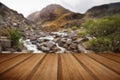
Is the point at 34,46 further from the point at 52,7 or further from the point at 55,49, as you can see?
the point at 52,7

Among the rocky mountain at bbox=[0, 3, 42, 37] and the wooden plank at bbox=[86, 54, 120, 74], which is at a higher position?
the rocky mountain at bbox=[0, 3, 42, 37]

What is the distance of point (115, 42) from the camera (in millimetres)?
10055

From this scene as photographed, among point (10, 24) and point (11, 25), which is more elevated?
point (10, 24)

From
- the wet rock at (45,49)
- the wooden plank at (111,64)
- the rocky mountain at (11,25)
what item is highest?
the rocky mountain at (11,25)

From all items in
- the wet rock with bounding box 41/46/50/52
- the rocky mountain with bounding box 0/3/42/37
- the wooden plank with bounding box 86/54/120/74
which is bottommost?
the wet rock with bounding box 41/46/50/52

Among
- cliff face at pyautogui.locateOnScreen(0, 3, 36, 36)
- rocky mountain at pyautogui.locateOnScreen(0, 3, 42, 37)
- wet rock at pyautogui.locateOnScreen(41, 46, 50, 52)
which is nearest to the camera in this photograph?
wet rock at pyautogui.locateOnScreen(41, 46, 50, 52)

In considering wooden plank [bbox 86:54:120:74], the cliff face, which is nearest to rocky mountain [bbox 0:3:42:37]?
the cliff face

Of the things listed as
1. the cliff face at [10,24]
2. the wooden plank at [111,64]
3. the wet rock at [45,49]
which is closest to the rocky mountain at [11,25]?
the cliff face at [10,24]

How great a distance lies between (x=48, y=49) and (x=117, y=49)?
5.44m

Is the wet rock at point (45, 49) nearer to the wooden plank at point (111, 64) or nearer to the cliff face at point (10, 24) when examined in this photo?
the cliff face at point (10, 24)

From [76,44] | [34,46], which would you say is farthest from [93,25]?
[34,46]

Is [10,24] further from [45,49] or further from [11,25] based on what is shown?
[45,49]

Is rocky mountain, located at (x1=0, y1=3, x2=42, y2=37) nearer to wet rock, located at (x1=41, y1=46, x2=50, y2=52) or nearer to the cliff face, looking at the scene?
the cliff face

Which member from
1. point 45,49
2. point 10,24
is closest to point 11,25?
point 10,24
